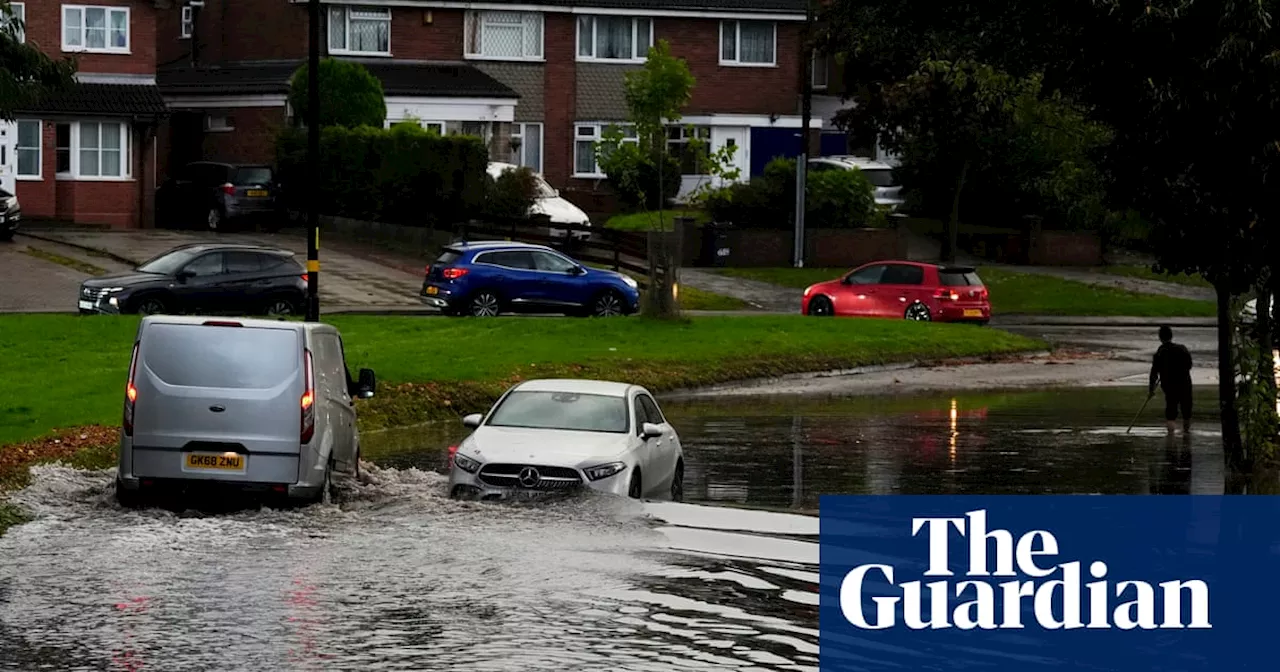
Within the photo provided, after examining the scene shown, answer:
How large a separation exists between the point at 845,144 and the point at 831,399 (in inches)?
1624

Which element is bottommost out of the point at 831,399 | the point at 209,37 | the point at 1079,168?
the point at 831,399

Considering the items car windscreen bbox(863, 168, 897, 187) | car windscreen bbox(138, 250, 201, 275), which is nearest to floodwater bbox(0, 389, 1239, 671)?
car windscreen bbox(138, 250, 201, 275)

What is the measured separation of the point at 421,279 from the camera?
1962 inches

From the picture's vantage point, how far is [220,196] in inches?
2233

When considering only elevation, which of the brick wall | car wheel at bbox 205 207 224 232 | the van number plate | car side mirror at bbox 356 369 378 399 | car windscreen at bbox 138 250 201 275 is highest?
the brick wall

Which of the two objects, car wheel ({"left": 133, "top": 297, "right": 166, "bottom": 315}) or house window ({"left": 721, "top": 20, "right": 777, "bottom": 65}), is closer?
car wheel ({"left": 133, "top": 297, "right": 166, "bottom": 315})

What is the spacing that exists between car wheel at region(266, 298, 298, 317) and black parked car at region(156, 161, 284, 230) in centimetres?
1698

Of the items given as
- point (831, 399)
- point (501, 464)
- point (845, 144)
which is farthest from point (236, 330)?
point (845, 144)

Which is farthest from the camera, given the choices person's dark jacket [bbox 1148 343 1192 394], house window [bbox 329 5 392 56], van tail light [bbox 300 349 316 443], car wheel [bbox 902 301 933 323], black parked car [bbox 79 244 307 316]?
house window [bbox 329 5 392 56]

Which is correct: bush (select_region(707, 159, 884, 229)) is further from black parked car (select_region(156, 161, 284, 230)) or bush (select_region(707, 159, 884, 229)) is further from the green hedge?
black parked car (select_region(156, 161, 284, 230))

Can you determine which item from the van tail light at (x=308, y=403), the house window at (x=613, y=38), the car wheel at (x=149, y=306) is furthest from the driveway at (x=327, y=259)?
the van tail light at (x=308, y=403)

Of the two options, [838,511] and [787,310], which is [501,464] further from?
[787,310]

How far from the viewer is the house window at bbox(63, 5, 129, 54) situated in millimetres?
Answer: 57750

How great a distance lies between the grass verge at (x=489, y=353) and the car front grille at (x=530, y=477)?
600 cm
